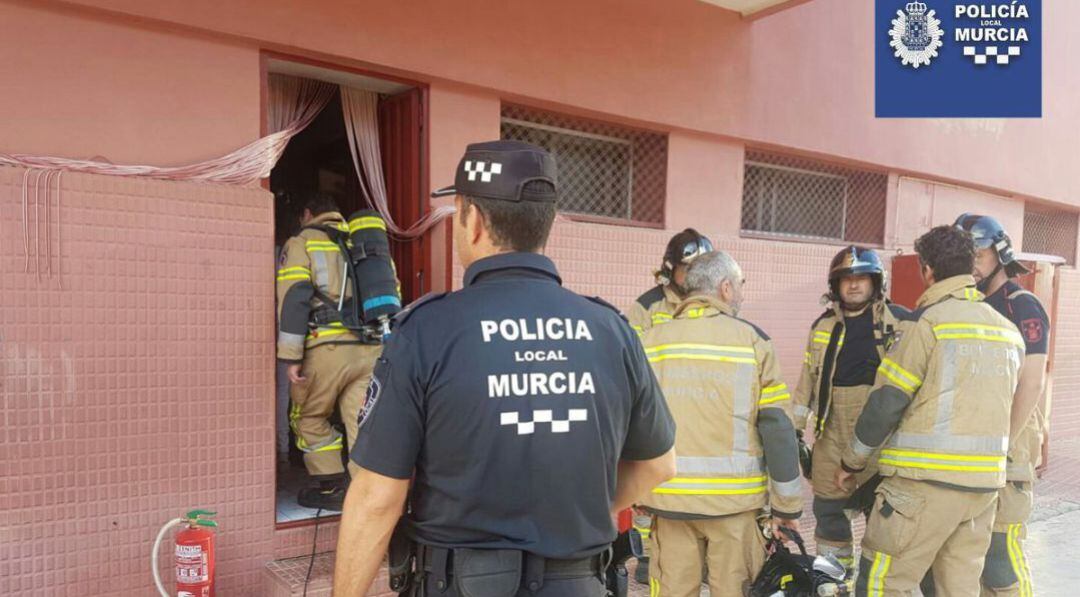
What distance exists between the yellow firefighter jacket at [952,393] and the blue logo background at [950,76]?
13.7 ft

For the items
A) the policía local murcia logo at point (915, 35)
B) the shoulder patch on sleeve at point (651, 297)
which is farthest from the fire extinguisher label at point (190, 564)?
the policía local murcia logo at point (915, 35)

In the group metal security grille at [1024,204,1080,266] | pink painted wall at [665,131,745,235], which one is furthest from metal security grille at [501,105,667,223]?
metal security grille at [1024,204,1080,266]

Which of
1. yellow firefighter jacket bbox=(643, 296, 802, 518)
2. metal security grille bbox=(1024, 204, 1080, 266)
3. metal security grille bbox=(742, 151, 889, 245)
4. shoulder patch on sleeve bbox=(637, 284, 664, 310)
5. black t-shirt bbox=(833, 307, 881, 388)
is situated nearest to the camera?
yellow firefighter jacket bbox=(643, 296, 802, 518)

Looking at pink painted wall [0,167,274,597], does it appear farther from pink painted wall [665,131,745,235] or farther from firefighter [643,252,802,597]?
pink painted wall [665,131,745,235]

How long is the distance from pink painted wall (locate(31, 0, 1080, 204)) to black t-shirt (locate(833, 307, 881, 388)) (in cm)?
204

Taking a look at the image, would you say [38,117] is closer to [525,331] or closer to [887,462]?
[525,331]

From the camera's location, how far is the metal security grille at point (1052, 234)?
9133mm

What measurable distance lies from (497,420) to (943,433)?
7.88 ft

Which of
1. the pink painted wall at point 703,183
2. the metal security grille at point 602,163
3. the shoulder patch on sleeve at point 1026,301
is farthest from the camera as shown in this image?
the pink painted wall at point 703,183

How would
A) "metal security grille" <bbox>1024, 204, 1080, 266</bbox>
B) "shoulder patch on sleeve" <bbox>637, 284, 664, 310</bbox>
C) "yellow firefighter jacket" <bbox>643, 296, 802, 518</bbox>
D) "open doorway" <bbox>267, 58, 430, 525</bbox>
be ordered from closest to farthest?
"yellow firefighter jacket" <bbox>643, 296, 802, 518</bbox>
"open doorway" <bbox>267, 58, 430, 525</bbox>
"shoulder patch on sleeve" <bbox>637, 284, 664, 310</bbox>
"metal security grille" <bbox>1024, 204, 1080, 266</bbox>

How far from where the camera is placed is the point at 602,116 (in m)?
5.03

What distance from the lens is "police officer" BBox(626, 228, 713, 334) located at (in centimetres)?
436

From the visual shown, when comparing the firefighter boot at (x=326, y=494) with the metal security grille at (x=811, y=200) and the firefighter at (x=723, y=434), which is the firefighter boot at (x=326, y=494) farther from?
the metal security grille at (x=811, y=200)

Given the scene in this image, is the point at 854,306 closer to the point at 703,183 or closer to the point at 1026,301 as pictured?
the point at 1026,301
